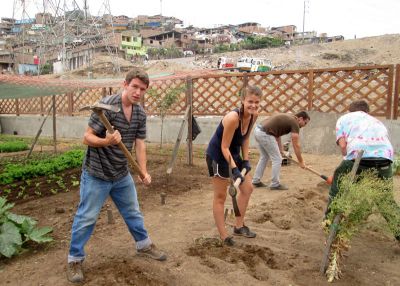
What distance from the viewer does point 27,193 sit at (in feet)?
17.1

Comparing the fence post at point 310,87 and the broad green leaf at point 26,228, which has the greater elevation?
the fence post at point 310,87

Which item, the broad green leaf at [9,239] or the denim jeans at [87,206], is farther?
the broad green leaf at [9,239]

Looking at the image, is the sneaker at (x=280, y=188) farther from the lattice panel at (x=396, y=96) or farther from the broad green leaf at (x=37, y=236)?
the lattice panel at (x=396, y=96)

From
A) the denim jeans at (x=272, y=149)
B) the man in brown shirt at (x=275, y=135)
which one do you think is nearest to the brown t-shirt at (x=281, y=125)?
the man in brown shirt at (x=275, y=135)

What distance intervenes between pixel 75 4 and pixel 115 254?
2208 cm

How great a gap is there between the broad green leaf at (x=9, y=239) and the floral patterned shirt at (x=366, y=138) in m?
2.80

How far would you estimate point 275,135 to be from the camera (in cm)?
515

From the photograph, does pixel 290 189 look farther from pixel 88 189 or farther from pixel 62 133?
pixel 62 133

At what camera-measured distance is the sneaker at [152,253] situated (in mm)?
2967

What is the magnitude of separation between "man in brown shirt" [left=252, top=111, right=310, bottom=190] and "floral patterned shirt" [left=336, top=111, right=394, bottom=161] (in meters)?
1.47

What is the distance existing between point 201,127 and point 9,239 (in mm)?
6763

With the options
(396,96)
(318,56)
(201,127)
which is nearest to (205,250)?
(396,96)

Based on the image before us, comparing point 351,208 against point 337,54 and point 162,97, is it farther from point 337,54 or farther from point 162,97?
point 337,54

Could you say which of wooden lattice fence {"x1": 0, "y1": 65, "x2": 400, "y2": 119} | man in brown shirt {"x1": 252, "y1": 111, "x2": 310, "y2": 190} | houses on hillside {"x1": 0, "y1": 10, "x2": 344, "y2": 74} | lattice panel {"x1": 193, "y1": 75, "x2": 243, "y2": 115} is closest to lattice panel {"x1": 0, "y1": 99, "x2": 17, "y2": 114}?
wooden lattice fence {"x1": 0, "y1": 65, "x2": 400, "y2": 119}
